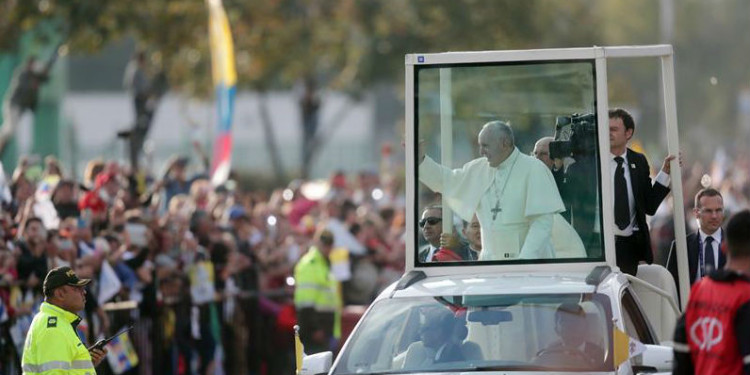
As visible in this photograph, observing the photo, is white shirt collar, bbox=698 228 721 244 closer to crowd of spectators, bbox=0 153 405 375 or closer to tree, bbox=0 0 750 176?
crowd of spectators, bbox=0 153 405 375

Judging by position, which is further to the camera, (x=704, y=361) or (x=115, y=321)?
(x=115, y=321)

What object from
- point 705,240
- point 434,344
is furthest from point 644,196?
point 434,344

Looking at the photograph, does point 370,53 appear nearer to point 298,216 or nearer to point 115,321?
point 298,216

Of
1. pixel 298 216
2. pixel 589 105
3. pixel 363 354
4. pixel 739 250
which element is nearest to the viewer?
pixel 739 250

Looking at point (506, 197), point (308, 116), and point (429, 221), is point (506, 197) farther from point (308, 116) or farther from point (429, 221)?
point (308, 116)

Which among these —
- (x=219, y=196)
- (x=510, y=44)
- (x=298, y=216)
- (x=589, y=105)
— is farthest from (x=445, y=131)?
(x=510, y=44)

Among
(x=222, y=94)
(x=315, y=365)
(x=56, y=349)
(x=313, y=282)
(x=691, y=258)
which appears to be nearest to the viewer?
(x=315, y=365)

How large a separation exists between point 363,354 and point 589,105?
2.74m

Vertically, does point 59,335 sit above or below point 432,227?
below

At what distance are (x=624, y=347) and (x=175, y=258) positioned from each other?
8649 millimetres

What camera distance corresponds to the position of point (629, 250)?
12.0m

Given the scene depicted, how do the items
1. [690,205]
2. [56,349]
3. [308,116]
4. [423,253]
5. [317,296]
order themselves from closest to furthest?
[56,349] → [423,253] → [317,296] → [690,205] → [308,116]

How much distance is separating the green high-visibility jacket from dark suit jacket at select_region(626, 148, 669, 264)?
7.02m

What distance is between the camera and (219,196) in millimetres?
20312
